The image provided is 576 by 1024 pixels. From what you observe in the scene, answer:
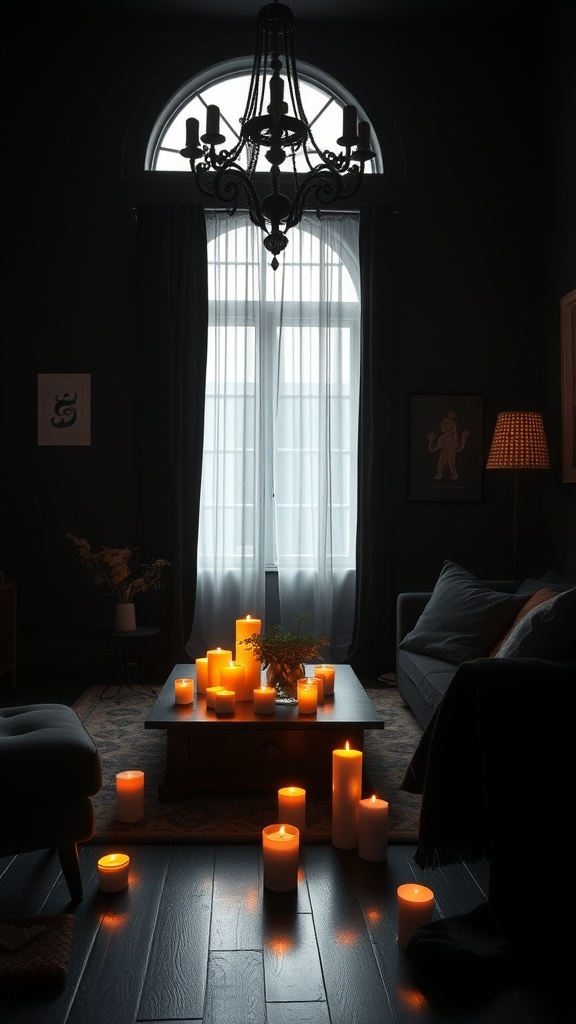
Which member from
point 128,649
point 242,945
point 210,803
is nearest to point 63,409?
point 128,649

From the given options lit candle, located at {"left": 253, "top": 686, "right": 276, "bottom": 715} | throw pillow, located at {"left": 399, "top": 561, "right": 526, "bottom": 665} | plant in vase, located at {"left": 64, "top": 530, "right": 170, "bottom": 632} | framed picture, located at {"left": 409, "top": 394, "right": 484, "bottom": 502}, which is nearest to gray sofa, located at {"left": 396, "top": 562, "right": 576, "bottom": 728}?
throw pillow, located at {"left": 399, "top": 561, "right": 526, "bottom": 665}

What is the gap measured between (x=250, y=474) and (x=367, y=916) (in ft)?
10.8

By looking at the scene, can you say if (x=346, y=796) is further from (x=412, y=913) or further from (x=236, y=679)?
(x=236, y=679)

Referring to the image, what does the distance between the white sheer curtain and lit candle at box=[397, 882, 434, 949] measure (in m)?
3.10

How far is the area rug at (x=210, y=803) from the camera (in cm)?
253

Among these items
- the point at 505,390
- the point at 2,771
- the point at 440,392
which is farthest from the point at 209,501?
the point at 2,771

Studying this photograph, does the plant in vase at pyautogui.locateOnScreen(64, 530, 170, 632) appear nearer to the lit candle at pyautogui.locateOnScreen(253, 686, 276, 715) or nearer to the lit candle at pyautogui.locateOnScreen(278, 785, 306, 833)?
the lit candle at pyautogui.locateOnScreen(253, 686, 276, 715)

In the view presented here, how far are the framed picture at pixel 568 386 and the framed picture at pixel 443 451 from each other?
68cm

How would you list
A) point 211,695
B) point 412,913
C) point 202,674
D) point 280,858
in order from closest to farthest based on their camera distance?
point 412,913
point 280,858
point 211,695
point 202,674

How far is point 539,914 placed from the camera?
183cm

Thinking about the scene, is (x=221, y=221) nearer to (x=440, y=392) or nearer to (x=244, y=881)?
(x=440, y=392)

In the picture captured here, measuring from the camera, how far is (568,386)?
4.47 m

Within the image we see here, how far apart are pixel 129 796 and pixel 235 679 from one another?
25.3 inches

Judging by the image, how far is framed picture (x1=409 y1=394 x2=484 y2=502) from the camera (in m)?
5.10
